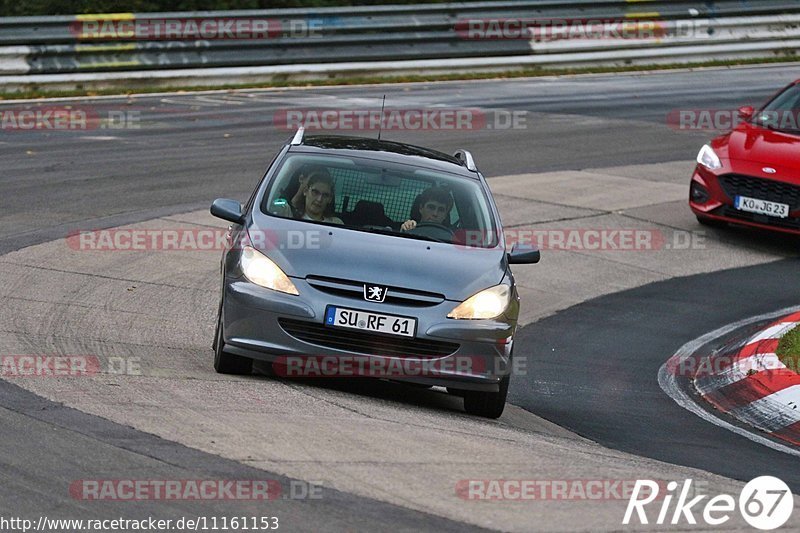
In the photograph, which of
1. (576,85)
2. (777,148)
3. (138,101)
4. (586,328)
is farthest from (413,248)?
(576,85)

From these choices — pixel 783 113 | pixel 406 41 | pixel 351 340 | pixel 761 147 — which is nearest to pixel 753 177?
pixel 761 147

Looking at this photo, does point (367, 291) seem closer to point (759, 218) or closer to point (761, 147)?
point (759, 218)

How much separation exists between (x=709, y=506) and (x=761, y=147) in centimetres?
948

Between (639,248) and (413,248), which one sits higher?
(413,248)

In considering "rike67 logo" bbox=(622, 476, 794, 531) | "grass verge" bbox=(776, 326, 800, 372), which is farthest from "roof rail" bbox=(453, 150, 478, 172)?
"rike67 logo" bbox=(622, 476, 794, 531)

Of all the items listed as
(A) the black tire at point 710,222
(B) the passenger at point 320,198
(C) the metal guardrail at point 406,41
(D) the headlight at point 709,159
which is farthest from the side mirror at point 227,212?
(C) the metal guardrail at point 406,41

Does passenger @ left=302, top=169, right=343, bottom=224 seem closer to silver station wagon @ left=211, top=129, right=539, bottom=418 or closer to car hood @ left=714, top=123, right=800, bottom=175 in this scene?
silver station wagon @ left=211, top=129, right=539, bottom=418

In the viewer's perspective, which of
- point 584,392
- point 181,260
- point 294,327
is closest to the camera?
point 294,327

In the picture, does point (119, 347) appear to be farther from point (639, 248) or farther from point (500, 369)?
point (639, 248)

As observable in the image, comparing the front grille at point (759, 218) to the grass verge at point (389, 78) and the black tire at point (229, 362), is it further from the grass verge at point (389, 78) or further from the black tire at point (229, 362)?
the grass verge at point (389, 78)

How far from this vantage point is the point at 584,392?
9.94 metres

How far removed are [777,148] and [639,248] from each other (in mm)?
1870

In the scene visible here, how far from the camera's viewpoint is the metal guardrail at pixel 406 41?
72.1 feet

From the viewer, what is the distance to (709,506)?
249 inches
